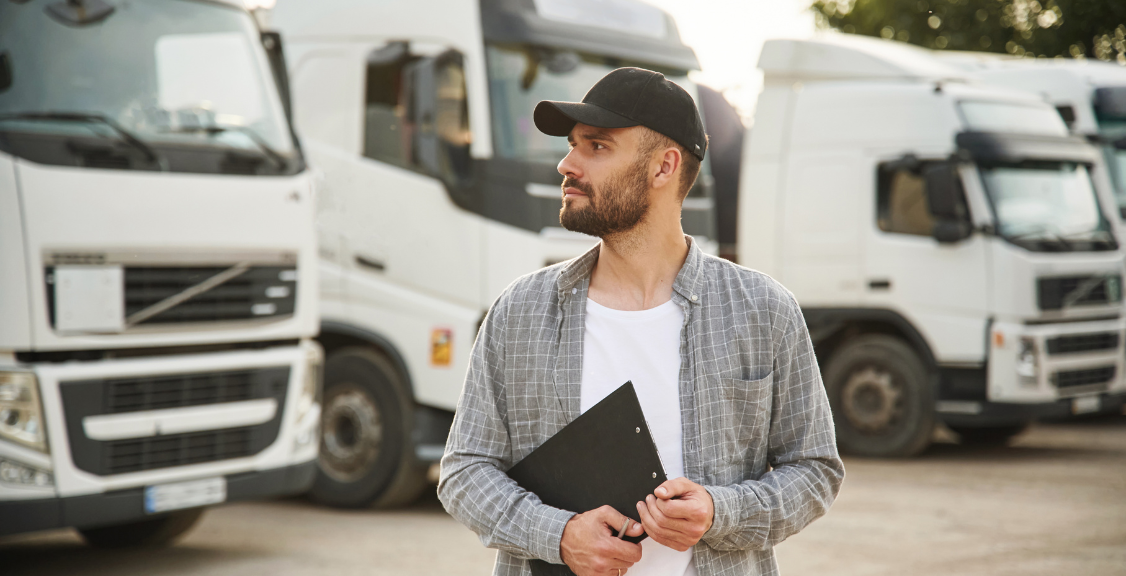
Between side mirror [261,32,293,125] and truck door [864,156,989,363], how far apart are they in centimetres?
535

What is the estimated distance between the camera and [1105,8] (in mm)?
17375

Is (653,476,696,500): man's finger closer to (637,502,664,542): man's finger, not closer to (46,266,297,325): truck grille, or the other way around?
(637,502,664,542): man's finger

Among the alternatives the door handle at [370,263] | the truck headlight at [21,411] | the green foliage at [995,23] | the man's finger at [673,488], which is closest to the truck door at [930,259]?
the door handle at [370,263]

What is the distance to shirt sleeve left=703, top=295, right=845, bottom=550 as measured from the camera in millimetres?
2232

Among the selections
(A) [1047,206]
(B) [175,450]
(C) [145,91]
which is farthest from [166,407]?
(A) [1047,206]

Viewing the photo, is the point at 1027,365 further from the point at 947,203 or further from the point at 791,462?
the point at 791,462

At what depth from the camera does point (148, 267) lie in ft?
18.0

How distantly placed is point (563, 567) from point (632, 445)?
0.94ft

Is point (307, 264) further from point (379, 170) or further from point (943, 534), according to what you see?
point (943, 534)

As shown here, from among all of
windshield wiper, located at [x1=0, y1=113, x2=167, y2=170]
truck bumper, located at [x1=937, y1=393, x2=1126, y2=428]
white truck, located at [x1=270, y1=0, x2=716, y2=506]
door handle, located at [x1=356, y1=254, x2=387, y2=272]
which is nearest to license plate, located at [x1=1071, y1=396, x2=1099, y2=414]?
truck bumper, located at [x1=937, y1=393, x2=1126, y2=428]

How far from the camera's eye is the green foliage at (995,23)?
18.2 meters

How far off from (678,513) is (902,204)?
822 cm

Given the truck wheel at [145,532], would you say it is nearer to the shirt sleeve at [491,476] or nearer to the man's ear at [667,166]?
the shirt sleeve at [491,476]

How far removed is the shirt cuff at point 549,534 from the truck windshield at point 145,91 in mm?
3746
